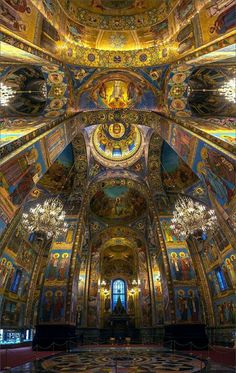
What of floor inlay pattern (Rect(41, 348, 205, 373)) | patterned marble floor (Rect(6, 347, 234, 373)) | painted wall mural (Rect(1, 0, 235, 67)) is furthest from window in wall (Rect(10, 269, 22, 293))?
painted wall mural (Rect(1, 0, 235, 67))

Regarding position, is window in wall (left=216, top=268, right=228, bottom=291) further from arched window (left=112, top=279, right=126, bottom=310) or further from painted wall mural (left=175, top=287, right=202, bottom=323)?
arched window (left=112, top=279, right=126, bottom=310)

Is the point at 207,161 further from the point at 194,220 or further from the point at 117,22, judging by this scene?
the point at 117,22

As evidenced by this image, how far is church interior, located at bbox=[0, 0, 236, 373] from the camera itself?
9.05 metres

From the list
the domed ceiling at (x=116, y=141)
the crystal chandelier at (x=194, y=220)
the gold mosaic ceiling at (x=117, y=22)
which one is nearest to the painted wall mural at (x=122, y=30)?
the gold mosaic ceiling at (x=117, y=22)

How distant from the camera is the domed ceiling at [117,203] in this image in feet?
65.0

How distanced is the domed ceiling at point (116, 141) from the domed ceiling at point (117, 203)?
→ 247cm

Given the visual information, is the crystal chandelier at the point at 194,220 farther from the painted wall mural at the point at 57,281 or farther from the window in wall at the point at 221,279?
the painted wall mural at the point at 57,281

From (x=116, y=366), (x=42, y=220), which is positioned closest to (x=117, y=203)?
(x=42, y=220)

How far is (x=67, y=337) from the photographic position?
50.1 feet

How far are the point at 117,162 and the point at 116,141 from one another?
1.32m

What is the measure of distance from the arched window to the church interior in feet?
18.8

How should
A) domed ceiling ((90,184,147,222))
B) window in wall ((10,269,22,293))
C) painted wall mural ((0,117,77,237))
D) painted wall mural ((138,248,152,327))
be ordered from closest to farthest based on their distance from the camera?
painted wall mural ((0,117,77,237))
window in wall ((10,269,22,293))
domed ceiling ((90,184,147,222))
painted wall mural ((138,248,152,327))

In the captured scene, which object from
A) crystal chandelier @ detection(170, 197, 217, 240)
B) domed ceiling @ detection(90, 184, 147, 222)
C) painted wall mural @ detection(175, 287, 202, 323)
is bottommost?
painted wall mural @ detection(175, 287, 202, 323)

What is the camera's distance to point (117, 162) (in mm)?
17578
